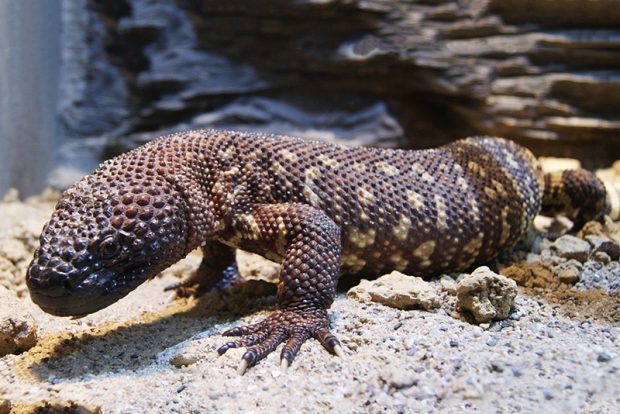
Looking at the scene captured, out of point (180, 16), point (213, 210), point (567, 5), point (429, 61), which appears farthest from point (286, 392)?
point (180, 16)

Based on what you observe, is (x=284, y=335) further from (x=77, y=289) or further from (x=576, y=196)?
(x=576, y=196)

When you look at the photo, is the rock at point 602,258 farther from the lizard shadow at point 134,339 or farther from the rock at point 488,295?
the lizard shadow at point 134,339

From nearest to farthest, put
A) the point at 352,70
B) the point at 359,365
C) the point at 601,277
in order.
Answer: the point at 359,365, the point at 601,277, the point at 352,70

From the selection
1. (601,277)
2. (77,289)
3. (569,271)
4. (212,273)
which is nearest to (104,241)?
(77,289)

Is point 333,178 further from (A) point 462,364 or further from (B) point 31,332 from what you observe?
(B) point 31,332

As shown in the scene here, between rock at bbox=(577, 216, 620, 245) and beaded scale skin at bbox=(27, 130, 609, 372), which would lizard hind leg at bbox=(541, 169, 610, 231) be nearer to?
rock at bbox=(577, 216, 620, 245)

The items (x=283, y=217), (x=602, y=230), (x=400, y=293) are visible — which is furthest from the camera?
(x=602, y=230)

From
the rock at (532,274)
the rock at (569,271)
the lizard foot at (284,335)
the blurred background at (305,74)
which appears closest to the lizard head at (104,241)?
the lizard foot at (284,335)

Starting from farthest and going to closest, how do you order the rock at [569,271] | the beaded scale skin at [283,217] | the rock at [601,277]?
the rock at [569,271] < the rock at [601,277] < the beaded scale skin at [283,217]
